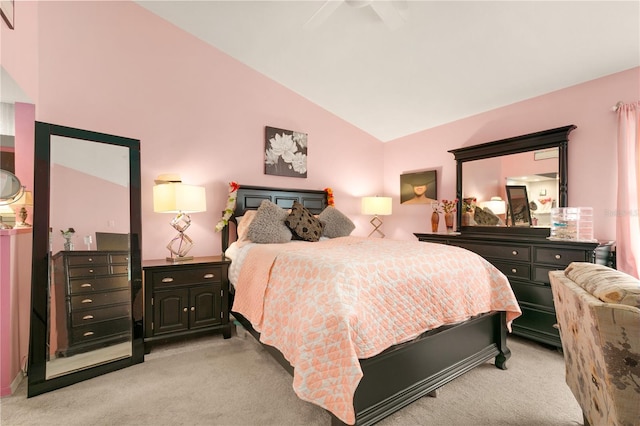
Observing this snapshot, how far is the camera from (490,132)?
12.3ft

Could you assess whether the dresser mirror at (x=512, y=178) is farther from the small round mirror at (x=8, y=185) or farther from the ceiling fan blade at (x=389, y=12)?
the small round mirror at (x=8, y=185)

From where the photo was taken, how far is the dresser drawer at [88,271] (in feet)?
7.46

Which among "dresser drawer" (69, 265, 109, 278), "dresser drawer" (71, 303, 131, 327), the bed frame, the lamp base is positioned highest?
the lamp base

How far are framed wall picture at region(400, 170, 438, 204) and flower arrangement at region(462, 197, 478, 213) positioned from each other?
1.58ft

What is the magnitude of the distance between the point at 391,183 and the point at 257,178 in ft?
7.95

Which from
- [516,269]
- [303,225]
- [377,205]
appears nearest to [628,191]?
[516,269]

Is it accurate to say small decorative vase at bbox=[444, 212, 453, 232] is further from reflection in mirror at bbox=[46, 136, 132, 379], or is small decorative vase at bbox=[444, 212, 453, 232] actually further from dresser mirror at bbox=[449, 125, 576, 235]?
reflection in mirror at bbox=[46, 136, 132, 379]

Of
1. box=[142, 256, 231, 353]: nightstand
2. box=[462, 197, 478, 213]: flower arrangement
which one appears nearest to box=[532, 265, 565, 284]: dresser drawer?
box=[462, 197, 478, 213]: flower arrangement

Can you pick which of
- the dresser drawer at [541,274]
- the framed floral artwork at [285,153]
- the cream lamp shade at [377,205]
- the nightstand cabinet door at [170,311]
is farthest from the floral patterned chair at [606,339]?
the framed floral artwork at [285,153]

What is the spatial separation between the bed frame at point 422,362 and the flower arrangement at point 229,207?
4.39 ft

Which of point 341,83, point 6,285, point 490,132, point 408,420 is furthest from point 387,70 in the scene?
point 6,285

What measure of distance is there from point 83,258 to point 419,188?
4224mm

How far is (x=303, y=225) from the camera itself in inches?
134

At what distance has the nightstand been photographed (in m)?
2.67
